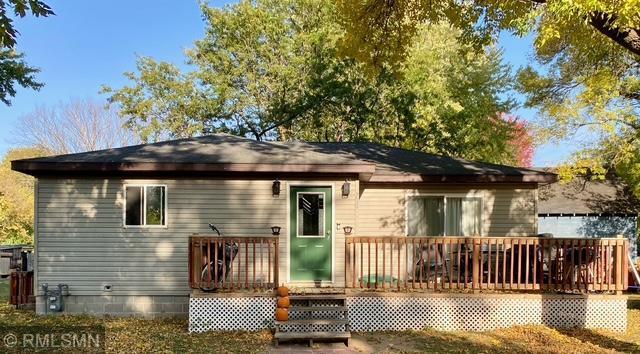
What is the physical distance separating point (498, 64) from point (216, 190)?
15.5m

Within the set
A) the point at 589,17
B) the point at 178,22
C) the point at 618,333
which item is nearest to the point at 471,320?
the point at 618,333

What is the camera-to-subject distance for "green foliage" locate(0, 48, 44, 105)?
Answer: 14383 mm

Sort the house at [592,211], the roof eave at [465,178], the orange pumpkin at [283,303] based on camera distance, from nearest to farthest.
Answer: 1. the orange pumpkin at [283,303]
2. the roof eave at [465,178]
3. the house at [592,211]

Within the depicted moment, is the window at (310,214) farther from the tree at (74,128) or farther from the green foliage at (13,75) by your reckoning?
the tree at (74,128)

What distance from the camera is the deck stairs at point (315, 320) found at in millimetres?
6730

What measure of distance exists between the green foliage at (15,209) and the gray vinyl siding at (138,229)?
8.66 m

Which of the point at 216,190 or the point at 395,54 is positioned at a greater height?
the point at 395,54

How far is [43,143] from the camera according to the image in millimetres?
30172

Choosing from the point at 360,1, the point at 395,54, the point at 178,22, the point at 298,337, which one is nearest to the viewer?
the point at 298,337

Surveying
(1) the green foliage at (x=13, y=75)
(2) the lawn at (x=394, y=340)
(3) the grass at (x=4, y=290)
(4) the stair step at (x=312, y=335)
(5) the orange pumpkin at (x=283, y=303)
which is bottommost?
(3) the grass at (x=4, y=290)

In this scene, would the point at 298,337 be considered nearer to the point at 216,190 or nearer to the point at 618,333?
the point at 216,190

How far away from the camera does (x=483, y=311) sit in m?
7.70

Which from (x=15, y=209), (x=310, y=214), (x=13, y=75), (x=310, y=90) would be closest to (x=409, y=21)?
(x=310, y=214)

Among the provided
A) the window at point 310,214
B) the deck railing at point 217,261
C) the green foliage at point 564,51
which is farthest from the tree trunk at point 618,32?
the deck railing at point 217,261
